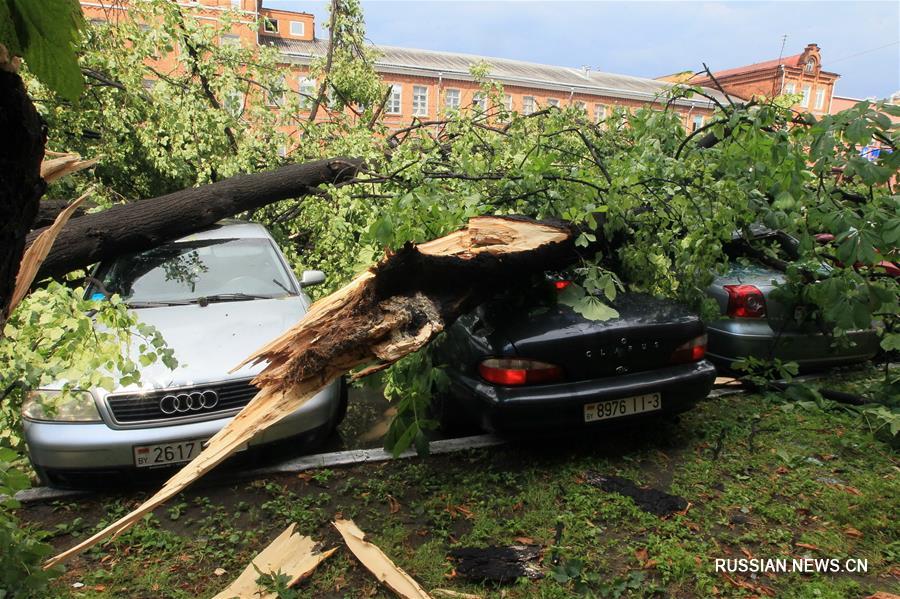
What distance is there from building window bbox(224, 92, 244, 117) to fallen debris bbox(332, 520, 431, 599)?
5605mm

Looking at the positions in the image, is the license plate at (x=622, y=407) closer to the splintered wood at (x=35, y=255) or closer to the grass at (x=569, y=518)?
the grass at (x=569, y=518)

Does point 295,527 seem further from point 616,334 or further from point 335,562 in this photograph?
point 616,334

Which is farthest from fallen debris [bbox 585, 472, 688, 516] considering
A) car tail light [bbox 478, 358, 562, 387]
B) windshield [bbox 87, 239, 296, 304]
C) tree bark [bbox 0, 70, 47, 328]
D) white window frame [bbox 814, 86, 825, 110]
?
white window frame [bbox 814, 86, 825, 110]

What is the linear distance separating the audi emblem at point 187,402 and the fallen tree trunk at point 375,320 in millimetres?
951

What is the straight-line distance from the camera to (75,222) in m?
4.46

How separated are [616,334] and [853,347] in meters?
3.11

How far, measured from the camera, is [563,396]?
11.9 feet

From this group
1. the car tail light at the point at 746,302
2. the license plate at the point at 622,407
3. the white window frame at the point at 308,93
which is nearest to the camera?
the license plate at the point at 622,407

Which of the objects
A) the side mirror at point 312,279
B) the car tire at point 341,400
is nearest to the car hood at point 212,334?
the side mirror at point 312,279

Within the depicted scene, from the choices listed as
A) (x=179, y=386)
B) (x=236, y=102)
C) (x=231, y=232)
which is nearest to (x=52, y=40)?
(x=179, y=386)

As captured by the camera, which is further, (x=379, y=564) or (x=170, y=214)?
(x=170, y=214)

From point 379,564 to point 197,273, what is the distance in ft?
9.67

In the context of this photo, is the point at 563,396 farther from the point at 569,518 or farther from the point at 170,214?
the point at 170,214

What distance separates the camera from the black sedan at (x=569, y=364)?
11.9 feet
